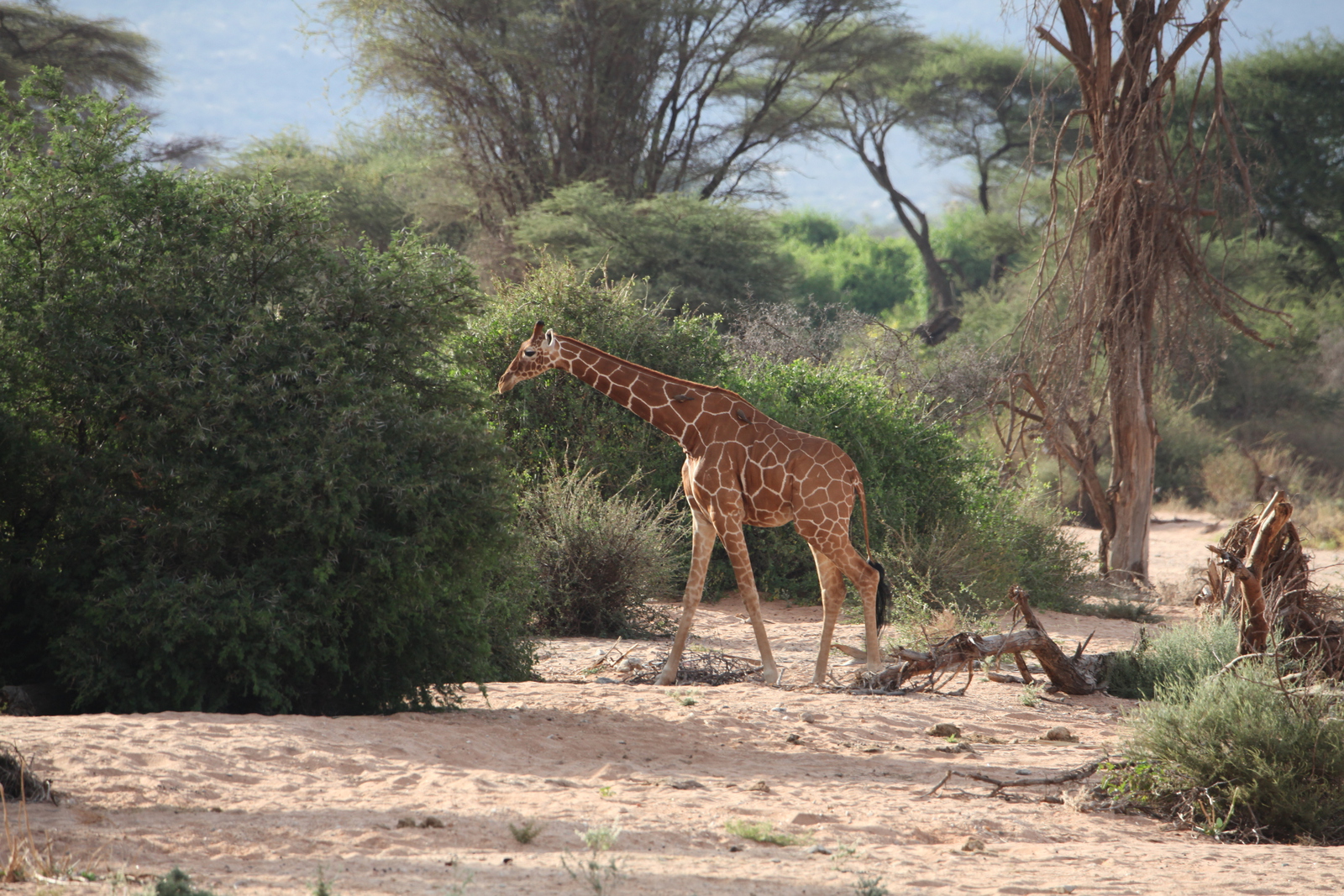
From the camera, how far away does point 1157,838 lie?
15.6 feet

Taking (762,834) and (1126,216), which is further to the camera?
(1126,216)

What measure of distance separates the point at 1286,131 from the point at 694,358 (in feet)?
79.2

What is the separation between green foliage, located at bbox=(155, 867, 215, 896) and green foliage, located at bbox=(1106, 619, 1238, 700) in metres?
5.71

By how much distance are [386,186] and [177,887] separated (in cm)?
2885

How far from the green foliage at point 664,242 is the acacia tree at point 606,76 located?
2441 mm

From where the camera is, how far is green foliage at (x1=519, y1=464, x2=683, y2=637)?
9.89 m

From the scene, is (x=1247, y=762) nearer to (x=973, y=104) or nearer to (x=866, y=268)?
(x=973, y=104)

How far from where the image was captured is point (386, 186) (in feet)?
98.7

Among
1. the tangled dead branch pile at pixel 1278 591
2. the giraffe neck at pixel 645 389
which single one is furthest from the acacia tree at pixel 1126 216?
the giraffe neck at pixel 645 389

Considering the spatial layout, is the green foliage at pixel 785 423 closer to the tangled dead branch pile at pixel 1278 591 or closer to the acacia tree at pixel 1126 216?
the acacia tree at pixel 1126 216

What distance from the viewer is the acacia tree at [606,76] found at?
2409 cm

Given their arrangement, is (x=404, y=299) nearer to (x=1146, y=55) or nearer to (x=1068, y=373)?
(x=1068, y=373)

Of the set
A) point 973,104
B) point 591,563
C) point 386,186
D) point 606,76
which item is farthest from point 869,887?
point 973,104

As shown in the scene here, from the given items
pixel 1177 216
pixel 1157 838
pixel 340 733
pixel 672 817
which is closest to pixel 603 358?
pixel 340 733
